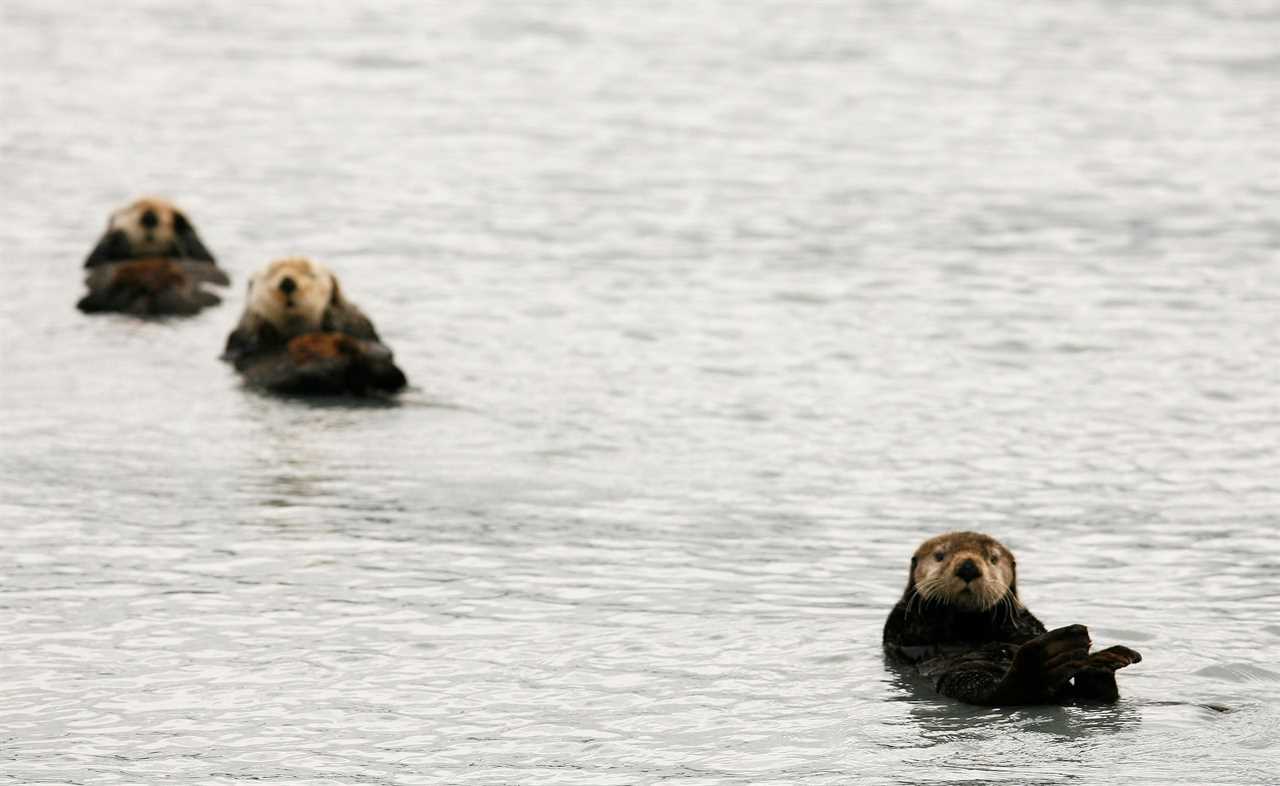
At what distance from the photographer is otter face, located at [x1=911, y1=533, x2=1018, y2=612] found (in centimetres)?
793

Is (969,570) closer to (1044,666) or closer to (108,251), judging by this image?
(1044,666)

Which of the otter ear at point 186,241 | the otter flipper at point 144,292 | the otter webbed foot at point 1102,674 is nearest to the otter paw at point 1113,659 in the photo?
→ the otter webbed foot at point 1102,674

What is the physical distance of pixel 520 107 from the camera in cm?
2606

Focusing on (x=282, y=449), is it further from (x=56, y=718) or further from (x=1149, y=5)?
(x=1149, y=5)

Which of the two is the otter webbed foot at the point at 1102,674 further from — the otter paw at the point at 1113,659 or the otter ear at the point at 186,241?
the otter ear at the point at 186,241

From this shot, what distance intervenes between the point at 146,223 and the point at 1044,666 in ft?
35.0

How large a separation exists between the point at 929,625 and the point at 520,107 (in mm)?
18503

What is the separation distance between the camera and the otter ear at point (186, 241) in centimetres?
1667

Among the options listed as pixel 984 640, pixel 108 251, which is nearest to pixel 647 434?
pixel 984 640

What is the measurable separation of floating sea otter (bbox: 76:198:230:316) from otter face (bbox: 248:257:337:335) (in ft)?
6.27

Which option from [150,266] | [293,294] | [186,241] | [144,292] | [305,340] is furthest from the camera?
[186,241]

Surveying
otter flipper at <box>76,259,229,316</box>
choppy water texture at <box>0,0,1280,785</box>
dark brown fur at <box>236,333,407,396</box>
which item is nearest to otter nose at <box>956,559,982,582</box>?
choppy water texture at <box>0,0,1280,785</box>

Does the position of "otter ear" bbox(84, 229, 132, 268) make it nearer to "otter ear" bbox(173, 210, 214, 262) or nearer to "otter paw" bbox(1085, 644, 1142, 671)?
"otter ear" bbox(173, 210, 214, 262)

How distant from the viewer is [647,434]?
488 inches
